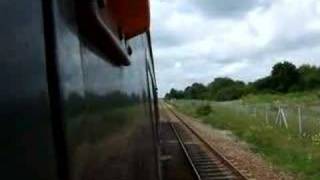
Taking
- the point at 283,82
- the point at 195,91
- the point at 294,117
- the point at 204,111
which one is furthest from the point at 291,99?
the point at 195,91

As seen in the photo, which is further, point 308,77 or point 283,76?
point 308,77

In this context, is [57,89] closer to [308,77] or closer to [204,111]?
[204,111]

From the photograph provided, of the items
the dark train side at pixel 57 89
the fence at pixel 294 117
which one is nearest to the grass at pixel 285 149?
the fence at pixel 294 117

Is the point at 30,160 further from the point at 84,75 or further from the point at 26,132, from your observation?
the point at 84,75

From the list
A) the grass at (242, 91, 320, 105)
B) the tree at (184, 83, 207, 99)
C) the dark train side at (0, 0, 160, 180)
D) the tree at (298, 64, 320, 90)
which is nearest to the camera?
the dark train side at (0, 0, 160, 180)

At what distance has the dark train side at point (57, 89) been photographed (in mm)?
1135

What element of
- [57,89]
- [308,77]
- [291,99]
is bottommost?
[57,89]

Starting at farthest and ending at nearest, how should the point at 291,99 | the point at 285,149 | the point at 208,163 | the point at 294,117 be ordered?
1. the point at 291,99
2. the point at 294,117
3. the point at 285,149
4. the point at 208,163

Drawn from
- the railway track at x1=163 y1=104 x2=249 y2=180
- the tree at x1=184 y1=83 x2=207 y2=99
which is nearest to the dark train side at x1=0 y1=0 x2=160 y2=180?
the railway track at x1=163 y1=104 x2=249 y2=180

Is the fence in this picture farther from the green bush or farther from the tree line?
the tree line

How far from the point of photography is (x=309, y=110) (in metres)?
30.4

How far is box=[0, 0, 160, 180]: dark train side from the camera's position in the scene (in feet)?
3.72

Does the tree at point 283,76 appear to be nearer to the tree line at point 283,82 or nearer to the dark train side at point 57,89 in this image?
the tree line at point 283,82

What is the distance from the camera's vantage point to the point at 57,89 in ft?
4.45
